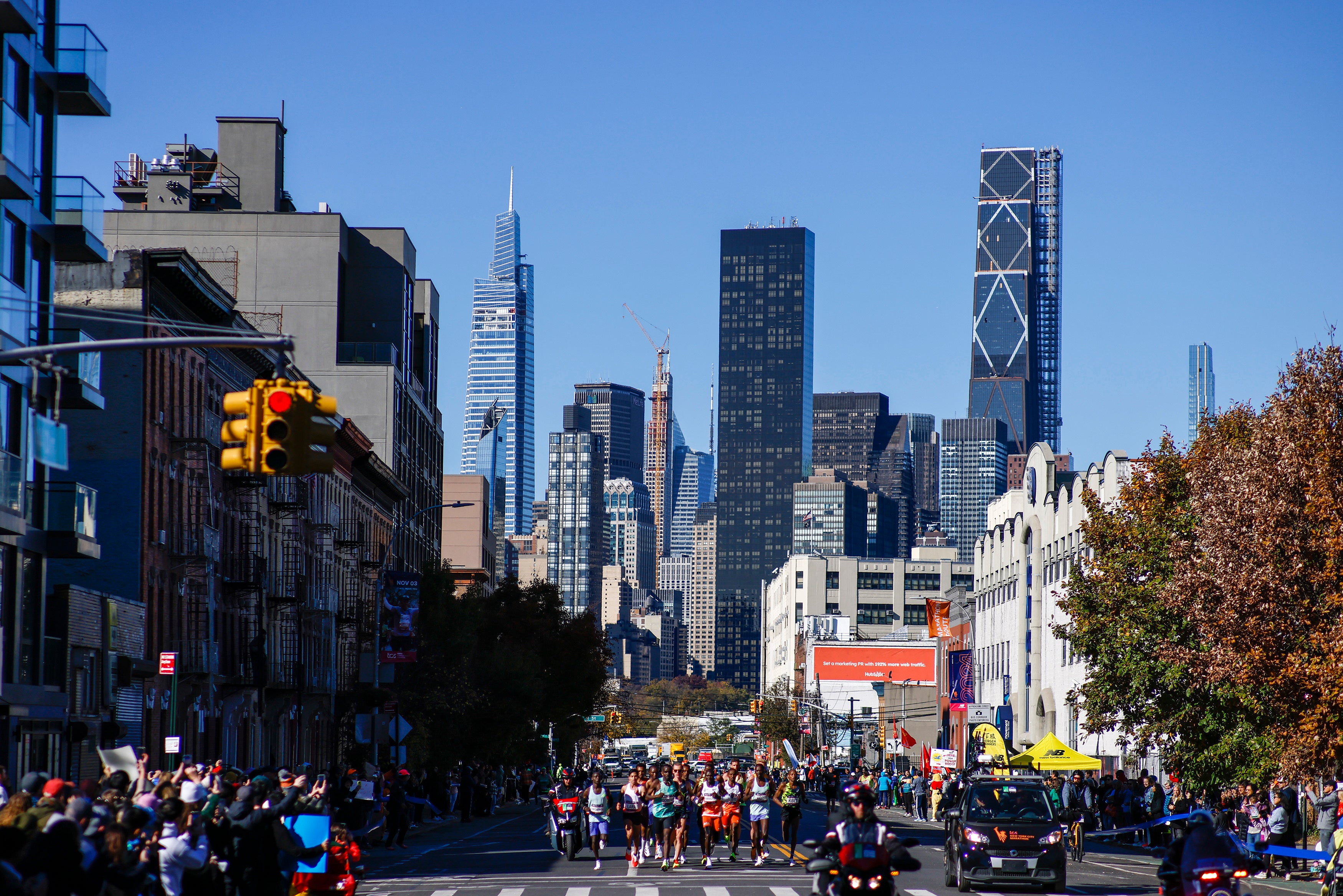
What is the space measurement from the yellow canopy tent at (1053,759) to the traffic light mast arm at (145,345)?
40895 millimetres

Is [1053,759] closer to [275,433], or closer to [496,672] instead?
[496,672]

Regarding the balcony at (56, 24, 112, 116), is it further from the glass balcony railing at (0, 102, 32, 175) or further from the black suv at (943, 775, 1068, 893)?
the black suv at (943, 775, 1068, 893)

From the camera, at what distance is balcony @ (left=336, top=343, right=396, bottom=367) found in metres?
86.5

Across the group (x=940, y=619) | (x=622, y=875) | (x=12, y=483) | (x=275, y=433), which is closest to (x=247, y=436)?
(x=275, y=433)

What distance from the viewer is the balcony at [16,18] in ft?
114

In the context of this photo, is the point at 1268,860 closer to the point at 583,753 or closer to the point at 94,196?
the point at 94,196

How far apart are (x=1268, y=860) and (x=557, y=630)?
202 ft

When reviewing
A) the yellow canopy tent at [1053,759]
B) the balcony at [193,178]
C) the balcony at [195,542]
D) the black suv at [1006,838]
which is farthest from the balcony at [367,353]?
the black suv at [1006,838]

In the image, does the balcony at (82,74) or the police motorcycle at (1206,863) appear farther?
the balcony at (82,74)

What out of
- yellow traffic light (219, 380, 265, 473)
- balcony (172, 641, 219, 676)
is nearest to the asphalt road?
balcony (172, 641, 219, 676)

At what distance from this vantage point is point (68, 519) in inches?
1491

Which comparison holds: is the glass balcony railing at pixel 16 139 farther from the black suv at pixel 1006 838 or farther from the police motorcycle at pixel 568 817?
the black suv at pixel 1006 838

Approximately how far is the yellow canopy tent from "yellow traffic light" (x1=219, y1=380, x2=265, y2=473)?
41.9 m

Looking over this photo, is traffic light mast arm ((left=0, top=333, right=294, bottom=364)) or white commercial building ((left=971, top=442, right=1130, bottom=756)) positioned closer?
traffic light mast arm ((left=0, top=333, right=294, bottom=364))
